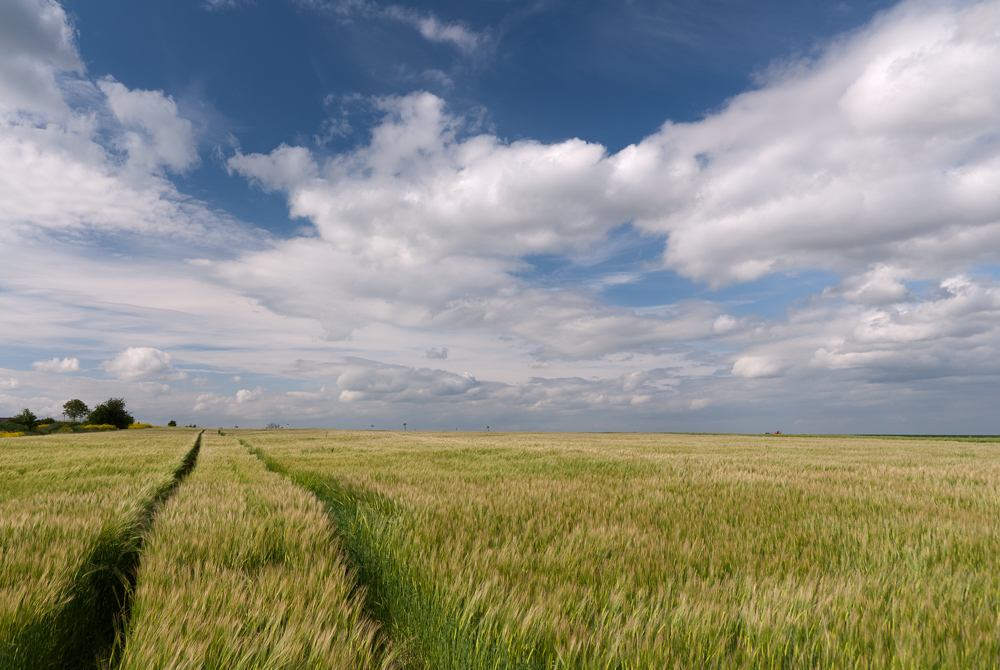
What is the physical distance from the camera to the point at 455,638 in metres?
2.21

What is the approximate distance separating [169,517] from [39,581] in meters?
2.23

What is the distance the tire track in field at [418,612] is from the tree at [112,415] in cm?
11261

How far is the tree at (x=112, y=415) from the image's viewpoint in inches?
3561

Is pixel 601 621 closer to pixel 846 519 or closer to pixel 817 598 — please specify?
pixel 817 598

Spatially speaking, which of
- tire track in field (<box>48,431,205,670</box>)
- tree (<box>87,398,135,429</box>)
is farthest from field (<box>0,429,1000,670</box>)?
tree (<box>87,398,135,429</box>)

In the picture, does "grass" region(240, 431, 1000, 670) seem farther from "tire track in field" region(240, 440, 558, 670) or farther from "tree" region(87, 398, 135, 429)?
"tree" region(87, 398, 135, 429)

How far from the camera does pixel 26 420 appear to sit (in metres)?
67.6

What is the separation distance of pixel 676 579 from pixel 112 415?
120514mm

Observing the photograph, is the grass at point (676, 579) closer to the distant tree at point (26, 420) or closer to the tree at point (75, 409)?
the distant tree at point (26, 420)

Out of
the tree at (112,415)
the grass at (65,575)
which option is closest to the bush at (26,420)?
the tree at (112,415)

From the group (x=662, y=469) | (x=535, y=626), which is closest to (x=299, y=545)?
(x=535, y=626)

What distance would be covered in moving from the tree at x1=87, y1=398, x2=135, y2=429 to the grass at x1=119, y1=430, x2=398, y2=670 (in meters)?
112

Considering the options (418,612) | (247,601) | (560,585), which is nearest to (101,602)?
(247,601)

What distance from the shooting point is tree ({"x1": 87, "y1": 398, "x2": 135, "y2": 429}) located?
297 feet
